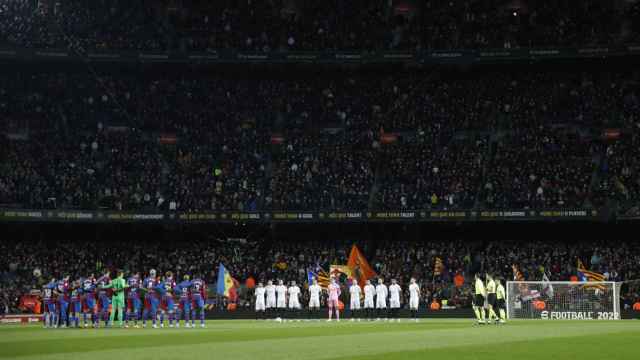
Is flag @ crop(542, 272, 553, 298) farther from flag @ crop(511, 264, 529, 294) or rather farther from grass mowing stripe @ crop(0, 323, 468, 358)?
grass mowing stripe @ crop(0, 323, 468, 358)

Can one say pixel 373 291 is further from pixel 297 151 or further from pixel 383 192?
pixel 297 151

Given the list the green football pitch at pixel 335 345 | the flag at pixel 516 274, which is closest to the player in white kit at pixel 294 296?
the flag at pixel 516 274

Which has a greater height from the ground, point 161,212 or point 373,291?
point 161,212

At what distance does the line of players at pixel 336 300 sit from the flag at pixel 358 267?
1.26m

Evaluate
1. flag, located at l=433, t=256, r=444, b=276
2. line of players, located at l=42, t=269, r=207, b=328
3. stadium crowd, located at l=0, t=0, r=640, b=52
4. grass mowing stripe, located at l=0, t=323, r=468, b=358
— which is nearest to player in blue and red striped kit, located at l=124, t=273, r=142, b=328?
line of players, located at l=42, t=269, r=207, b=328

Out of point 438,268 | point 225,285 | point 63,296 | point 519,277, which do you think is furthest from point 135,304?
point 519,277

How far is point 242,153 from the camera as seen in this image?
197 feet

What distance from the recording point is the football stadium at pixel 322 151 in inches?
2060

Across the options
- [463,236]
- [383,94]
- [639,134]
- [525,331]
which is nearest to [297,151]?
[383,94]

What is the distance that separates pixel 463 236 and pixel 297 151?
12.1 m

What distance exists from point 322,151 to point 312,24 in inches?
394

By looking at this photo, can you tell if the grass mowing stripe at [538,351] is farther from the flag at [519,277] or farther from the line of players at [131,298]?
the flag at [519,277]

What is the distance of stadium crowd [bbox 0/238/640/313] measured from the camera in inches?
1997

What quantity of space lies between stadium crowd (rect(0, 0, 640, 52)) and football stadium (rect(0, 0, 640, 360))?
16cm
